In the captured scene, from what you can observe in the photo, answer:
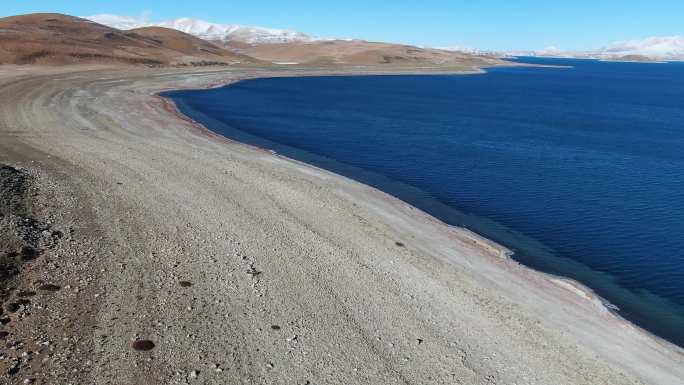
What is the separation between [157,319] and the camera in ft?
48.9

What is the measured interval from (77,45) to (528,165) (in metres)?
104

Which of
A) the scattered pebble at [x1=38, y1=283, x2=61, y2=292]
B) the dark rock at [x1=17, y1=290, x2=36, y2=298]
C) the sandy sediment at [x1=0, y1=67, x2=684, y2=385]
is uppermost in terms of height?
the dark rock at [x1=17, y1=290, x2=36, y2=298]

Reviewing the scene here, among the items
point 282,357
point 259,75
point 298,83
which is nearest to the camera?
point 282,357

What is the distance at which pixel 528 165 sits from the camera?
146ft

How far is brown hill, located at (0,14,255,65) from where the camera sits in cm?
9060

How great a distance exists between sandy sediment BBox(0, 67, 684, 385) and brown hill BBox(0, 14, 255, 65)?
239 feet

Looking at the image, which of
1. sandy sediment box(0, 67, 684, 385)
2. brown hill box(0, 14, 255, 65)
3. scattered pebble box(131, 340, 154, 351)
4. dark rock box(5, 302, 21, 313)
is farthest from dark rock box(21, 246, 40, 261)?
Result: brown hill box(0, 14, 255, 65)

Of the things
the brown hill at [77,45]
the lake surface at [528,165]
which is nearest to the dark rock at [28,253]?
the lake surface at [528,165]

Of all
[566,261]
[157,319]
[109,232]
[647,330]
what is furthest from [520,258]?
[109,232]

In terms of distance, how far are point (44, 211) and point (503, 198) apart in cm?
2713

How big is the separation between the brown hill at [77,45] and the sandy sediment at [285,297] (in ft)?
239

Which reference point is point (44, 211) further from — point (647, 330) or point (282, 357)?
point (647, 330)

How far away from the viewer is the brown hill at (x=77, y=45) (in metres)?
90.6

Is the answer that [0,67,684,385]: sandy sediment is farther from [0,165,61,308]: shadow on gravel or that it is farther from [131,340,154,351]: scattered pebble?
[0,165,61,308]: shadow on gravel
